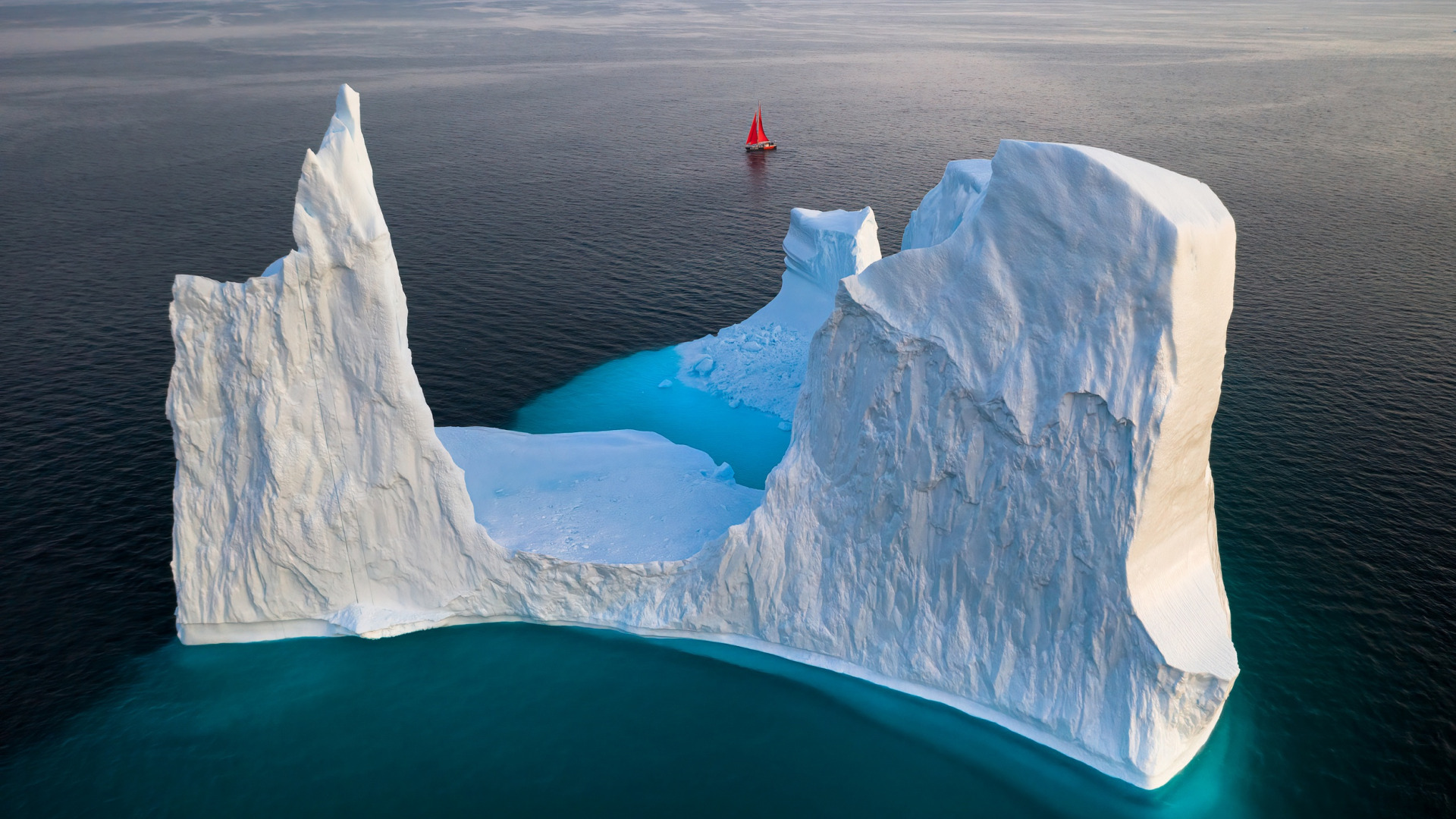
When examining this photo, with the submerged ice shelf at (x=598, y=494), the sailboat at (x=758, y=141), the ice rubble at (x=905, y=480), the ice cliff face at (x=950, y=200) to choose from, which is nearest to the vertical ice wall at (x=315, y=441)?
the ice rubble at (x=905, y=480)

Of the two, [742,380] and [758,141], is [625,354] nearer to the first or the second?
[742,380]

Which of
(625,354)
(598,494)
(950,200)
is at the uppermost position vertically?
(950,200)

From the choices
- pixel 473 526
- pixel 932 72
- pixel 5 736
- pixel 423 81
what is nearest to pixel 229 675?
pixel 5 736

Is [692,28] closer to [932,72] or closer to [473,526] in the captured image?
[932,72]

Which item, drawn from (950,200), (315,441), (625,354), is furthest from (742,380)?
(315,441)

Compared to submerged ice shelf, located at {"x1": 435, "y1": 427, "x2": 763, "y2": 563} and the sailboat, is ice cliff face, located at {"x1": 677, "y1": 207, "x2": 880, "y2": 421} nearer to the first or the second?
submerged ice shelf, located at {"x1": 435, "y1": 427, "x2": 763, "y2": 563}

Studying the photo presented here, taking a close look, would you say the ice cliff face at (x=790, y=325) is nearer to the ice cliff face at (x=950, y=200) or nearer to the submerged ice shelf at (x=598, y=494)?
the ice cliff face at (x=950, y=200)

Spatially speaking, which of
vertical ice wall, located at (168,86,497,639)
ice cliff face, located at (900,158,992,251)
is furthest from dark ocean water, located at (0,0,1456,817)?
ice cliff face, located at (900,158,992,251)
